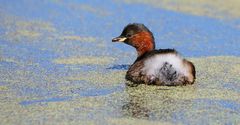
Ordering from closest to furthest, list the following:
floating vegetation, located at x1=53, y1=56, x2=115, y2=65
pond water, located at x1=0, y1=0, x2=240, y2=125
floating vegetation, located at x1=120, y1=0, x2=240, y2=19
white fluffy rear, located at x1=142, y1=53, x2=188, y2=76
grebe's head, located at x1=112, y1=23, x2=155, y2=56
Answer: pond water, located at x1=0, y1=0, x2=240, y2=125 < white fluffy rear, located at x1=142, y1=53, x2=188, y2=76 < grebe's head, located at x1=112, y1=23, x2=155, y2=56 < floating vegetation, located at x1=53, y1=56, x2=115, y2=65 < floating vegetation, located at x1=120, y1=0, x2=240, y2=19

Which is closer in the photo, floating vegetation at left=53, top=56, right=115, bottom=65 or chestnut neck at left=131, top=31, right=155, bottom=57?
chestnut neck at left=131, top=31, right=155, bottom=57

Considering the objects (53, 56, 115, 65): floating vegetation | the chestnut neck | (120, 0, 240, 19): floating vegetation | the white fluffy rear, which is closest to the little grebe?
the white fluffy rear

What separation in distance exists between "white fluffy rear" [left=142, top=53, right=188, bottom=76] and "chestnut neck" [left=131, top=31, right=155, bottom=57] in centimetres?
60

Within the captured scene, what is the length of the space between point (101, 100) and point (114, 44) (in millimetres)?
2882

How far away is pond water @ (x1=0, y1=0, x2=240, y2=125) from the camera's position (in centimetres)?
557

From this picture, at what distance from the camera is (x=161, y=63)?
6391 millimetres

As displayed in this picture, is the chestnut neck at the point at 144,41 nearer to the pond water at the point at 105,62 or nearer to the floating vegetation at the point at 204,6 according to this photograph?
the pond water at the point at 105,62

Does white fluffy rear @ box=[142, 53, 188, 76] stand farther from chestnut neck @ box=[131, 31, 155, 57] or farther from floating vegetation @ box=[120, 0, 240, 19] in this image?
floating vegetation @ box=[120, 0, 240, 19]

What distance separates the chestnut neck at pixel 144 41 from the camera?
707cm

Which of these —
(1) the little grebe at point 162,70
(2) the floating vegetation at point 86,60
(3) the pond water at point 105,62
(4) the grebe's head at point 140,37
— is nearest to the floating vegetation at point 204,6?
(3) the pond water at point 105,62

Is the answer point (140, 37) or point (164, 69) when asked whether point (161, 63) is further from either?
point (140, 37)

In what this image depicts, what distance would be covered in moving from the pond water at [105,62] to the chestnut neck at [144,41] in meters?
0.32

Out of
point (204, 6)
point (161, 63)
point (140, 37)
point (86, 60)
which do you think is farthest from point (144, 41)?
point (204, 6)

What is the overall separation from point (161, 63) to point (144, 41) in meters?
0.73
